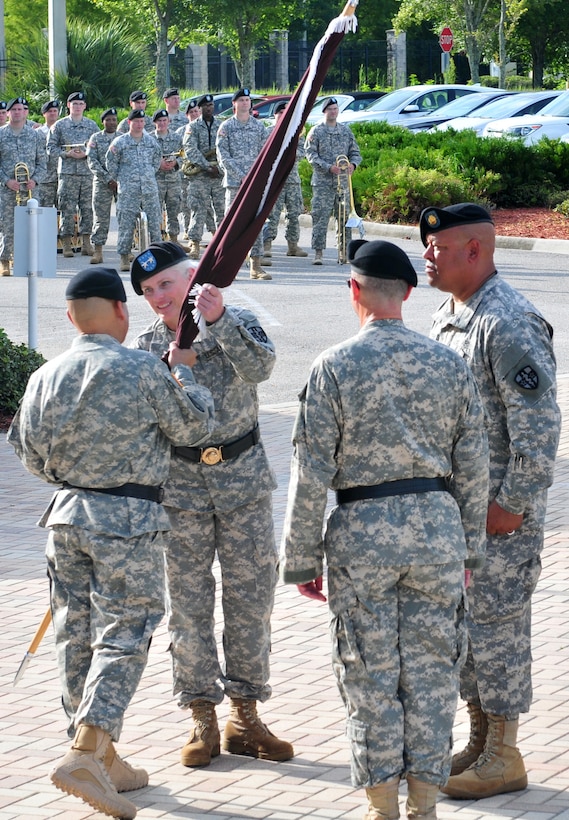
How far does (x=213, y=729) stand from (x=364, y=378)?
171 cm

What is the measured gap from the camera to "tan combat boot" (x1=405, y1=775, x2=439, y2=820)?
460cm

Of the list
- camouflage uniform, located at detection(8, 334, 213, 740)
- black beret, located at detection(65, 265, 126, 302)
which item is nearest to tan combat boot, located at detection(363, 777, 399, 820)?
camouflage uniform, located at detection(8, 334, 213, 740)

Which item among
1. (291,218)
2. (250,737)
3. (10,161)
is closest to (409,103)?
(291,218)

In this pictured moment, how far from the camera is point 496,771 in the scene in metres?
5.19

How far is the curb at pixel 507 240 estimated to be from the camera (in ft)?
73.8

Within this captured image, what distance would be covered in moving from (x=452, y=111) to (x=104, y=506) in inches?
1384

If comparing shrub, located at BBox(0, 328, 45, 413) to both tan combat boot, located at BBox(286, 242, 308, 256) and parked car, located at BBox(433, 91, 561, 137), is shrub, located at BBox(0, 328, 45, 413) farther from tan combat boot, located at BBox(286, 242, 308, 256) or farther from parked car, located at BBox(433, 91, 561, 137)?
parked car, located at BBox(433, 91, 561, 137)

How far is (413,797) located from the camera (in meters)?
4.61

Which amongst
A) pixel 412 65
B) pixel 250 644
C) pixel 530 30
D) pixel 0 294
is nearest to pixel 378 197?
pixel 0 294

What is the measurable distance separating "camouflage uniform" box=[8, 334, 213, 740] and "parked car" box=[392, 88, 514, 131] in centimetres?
3325

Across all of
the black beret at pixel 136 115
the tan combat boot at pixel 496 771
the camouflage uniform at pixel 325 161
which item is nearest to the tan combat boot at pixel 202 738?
the tan combat boot at pixel 496 771

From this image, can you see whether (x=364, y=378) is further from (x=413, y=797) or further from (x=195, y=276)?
(x=413, y=797)

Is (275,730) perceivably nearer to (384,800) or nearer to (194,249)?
(384,800)

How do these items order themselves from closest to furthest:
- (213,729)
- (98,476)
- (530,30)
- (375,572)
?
(375,572), (98,476), (213,729), (530,30)
